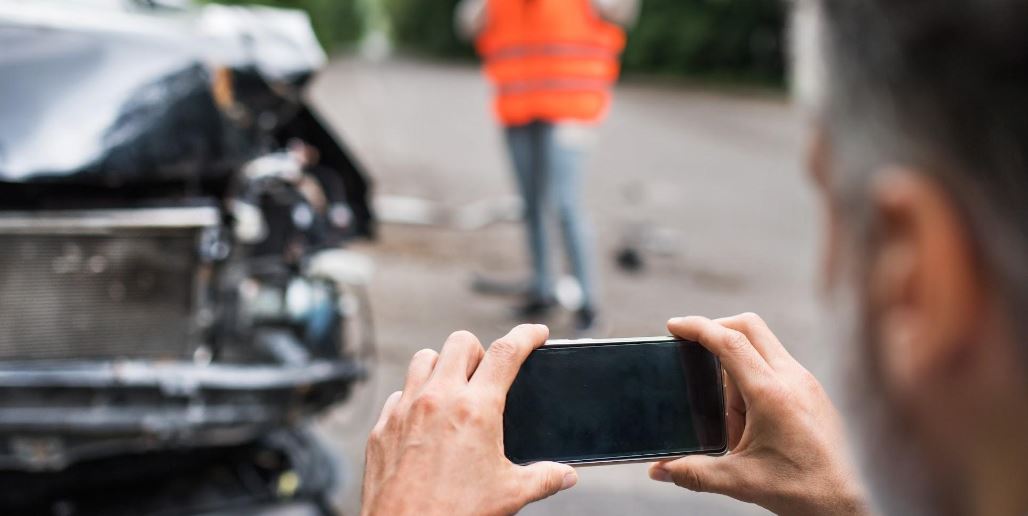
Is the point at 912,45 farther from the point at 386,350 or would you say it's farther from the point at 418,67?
the point at 418,67

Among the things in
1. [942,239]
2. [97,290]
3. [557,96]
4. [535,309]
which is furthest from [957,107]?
[535,309]

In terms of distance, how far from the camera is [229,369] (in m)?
3.13

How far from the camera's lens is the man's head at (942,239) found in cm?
68

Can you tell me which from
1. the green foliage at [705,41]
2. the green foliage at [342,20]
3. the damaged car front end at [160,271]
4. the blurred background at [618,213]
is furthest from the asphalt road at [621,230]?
the green foliage at [342,20]

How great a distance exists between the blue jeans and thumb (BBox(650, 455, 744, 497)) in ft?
13.5

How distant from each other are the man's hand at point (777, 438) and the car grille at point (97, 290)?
7.46ft

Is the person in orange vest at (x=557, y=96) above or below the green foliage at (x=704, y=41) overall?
above

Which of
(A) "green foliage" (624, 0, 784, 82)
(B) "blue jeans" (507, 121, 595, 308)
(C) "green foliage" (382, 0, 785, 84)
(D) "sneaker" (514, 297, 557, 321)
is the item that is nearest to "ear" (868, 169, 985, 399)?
(B) "blue jeans" (507, 121, 595, 308)

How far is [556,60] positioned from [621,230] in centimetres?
351

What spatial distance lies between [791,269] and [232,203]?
5361 mm

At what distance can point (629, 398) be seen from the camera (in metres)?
1.35

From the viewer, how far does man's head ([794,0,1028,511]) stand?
68cm

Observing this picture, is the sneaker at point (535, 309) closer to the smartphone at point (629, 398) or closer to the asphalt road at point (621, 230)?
the asphalt road at point (621, 230)

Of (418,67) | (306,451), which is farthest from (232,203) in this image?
(418,67)
